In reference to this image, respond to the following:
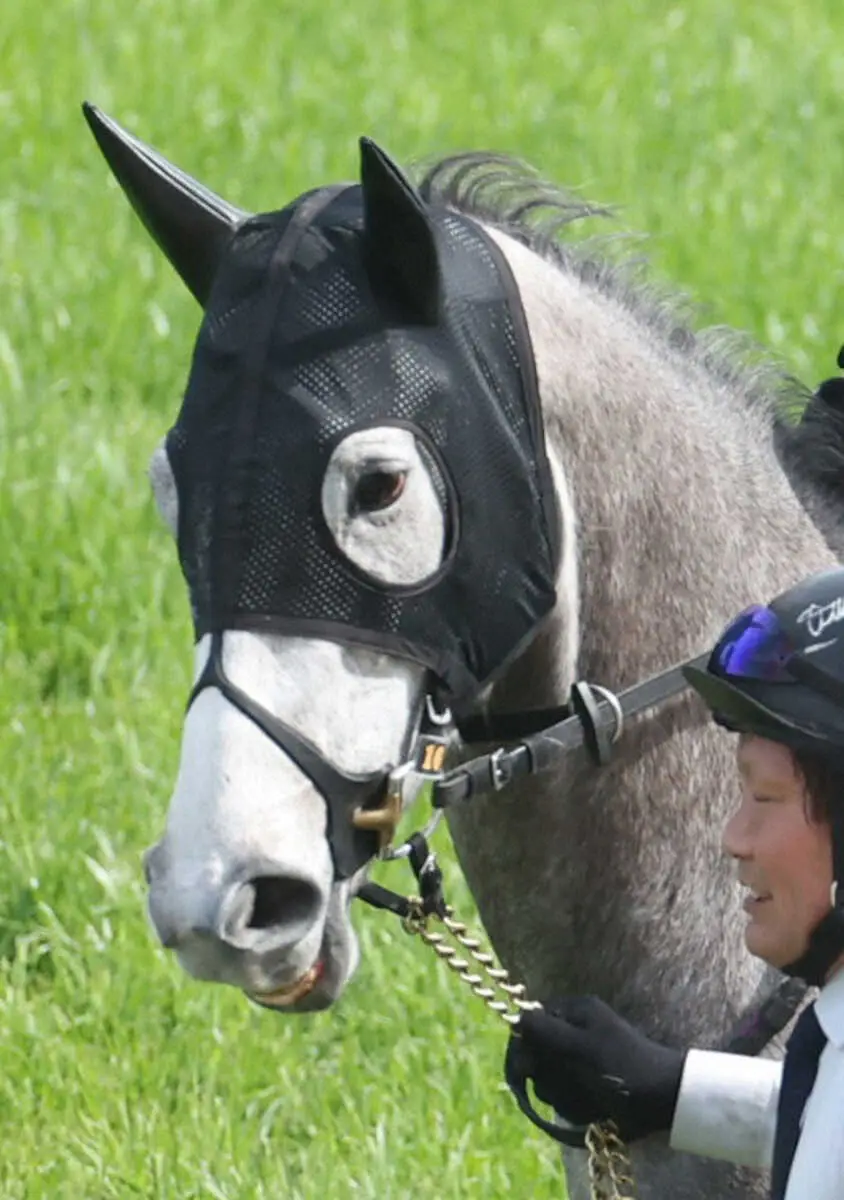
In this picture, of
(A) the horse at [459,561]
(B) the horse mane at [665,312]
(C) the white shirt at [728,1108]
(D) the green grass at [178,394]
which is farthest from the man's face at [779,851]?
(D) the green grass at [178,394]

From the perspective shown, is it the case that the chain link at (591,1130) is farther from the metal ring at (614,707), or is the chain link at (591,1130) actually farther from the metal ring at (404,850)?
the metal ring at (614,707)

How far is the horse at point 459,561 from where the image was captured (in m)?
3.11

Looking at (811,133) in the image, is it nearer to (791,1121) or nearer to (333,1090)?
(333,1090)

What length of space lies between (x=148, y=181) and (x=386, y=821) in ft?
3.08

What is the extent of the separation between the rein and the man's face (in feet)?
1.50

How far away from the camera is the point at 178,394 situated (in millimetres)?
8000

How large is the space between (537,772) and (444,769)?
0.14 metres

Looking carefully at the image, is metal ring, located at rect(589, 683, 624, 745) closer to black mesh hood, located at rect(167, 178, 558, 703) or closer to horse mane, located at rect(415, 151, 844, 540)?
black mesh hood, located at rect(167, 178, 558, 703)

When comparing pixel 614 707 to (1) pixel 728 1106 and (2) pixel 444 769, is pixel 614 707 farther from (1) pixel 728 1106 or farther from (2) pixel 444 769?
(1) pixel 728 1106

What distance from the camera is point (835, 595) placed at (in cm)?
293

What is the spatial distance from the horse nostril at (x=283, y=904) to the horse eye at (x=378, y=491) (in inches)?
18.1

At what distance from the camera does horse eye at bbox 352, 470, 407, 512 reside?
3139mm

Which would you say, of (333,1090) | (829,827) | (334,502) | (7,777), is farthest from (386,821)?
(7,777)

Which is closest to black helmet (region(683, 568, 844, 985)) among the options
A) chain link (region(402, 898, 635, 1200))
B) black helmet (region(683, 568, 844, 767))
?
black helmet (region(683, 568, 844, 767))
